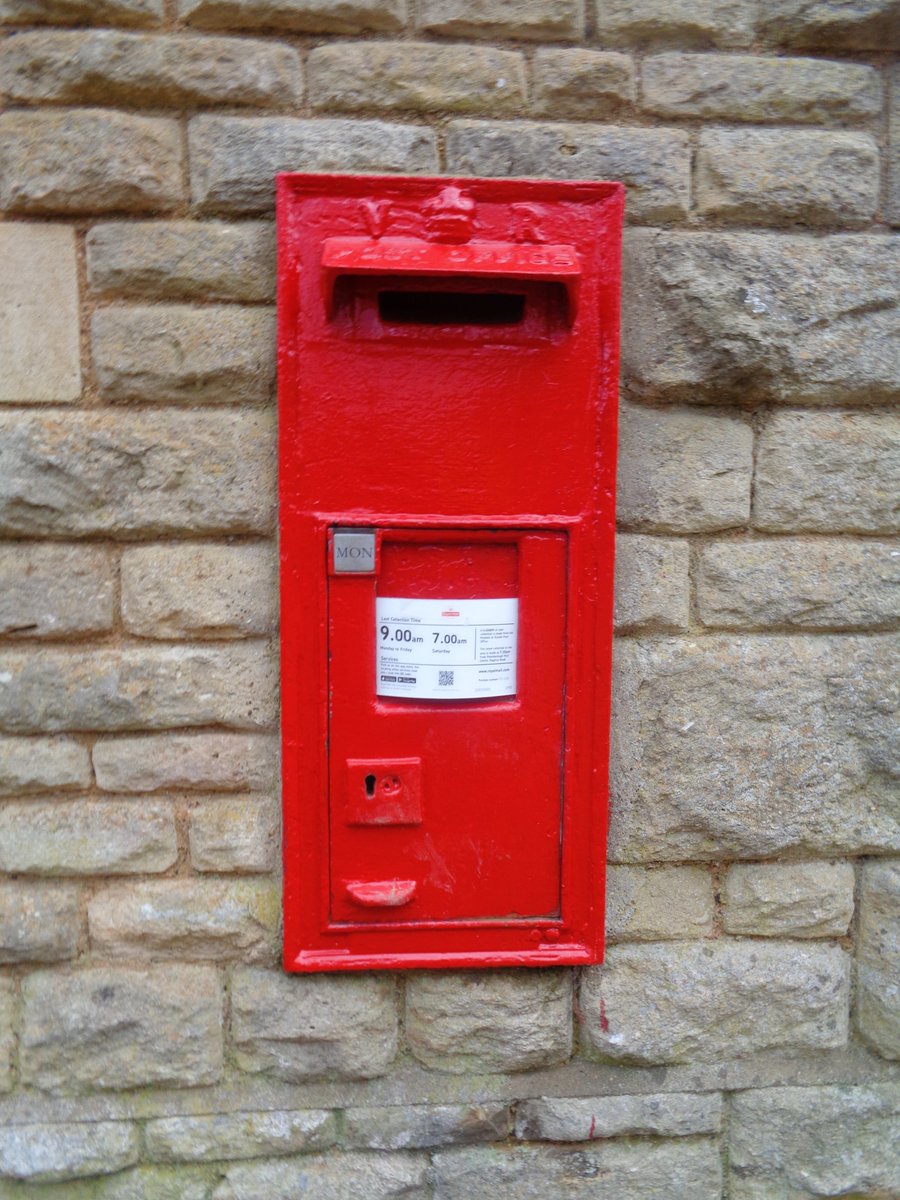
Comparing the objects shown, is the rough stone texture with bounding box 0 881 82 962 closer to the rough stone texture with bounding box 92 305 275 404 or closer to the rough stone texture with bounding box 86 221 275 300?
the rough stone texture with bounding box 92 305 275 404

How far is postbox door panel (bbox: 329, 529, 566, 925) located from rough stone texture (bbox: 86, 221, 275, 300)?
495 millimetres

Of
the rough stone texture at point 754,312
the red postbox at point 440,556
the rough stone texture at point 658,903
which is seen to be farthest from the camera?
the rough stone texture at point 658,903

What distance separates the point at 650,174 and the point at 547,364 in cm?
39

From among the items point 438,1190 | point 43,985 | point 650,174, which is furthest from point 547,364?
point 438,1190

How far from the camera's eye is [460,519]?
1.38 metres

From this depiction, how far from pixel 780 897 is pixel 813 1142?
47 centimetres

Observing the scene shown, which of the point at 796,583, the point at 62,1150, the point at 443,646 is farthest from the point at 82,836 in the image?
the point at 796,583

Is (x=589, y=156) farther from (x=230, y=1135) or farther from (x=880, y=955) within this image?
(x=230, y=1135)

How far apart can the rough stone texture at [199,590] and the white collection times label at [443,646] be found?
0.74 ft

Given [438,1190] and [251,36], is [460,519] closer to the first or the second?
[251,36]

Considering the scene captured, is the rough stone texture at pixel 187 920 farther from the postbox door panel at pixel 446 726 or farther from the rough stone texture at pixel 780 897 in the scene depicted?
the rough stone texture at pixel 780 897

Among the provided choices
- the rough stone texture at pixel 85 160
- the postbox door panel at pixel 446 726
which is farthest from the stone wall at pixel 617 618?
the postbox door panel at pixel 446 726

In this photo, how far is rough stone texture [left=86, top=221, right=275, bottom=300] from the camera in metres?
1.41

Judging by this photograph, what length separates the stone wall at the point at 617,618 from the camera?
4.63 feet
